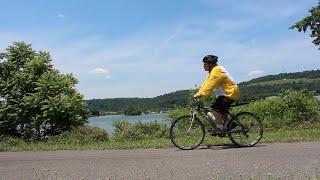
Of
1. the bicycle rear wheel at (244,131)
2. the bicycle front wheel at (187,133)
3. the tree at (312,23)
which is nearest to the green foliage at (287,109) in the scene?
the bicycle rear wheel at (244,131)

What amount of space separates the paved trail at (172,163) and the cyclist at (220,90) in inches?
30.9

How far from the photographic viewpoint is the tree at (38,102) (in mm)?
16297

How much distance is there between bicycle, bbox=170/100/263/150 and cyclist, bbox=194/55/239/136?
12 cm

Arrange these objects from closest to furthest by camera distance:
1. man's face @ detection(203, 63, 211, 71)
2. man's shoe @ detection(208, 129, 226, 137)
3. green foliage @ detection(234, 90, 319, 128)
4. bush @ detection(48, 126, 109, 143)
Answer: man's shoe @ detection(208, 129, 226, 137)
man's face @ detection(203, 63, 211, 71)
bush @ detection(48, 126, 109, 143)
green foliage @ detection(234, 90, 319, 128)

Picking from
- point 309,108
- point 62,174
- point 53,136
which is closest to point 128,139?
point 53,136

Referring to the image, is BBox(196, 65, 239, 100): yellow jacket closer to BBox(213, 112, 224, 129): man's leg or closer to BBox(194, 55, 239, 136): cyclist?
BBox(194, 55, 239, 136): cyclist

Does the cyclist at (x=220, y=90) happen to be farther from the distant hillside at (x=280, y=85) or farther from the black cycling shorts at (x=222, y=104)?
the distant hillside at (x=280, y=85)

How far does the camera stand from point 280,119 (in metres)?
16.0

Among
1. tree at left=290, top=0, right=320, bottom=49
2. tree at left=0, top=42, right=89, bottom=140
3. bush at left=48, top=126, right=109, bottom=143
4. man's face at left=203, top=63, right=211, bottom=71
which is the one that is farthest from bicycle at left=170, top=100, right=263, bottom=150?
tree at left=290, top=0, right=320, bottom=49

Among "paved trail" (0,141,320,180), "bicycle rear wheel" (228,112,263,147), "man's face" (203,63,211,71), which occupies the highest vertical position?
"man's face" (203,63,211,71)

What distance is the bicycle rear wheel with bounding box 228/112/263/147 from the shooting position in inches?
465

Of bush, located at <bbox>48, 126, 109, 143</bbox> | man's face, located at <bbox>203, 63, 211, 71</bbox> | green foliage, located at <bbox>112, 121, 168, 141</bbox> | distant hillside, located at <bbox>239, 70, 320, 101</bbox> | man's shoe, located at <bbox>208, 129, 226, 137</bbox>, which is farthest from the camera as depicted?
distant hillside, located at <bbox>239, 70, 320, 101</bbox>

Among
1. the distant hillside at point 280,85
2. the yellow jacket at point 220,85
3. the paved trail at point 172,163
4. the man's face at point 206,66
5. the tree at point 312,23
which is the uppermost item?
the tree at point 312,23

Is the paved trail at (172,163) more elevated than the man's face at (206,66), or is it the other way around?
the man's face at (206,66)
